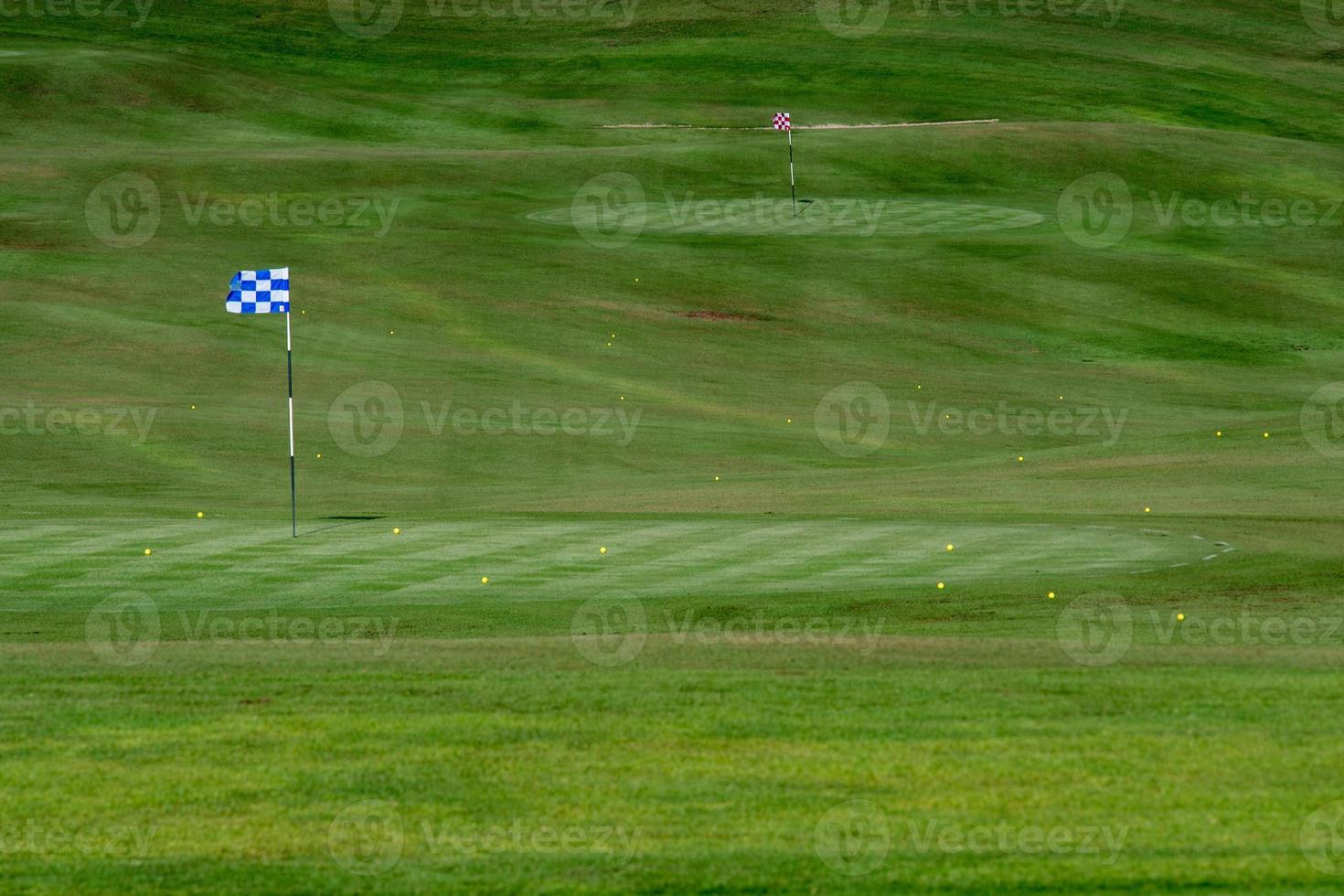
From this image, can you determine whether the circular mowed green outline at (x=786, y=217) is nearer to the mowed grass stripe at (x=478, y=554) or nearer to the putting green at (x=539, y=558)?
the mowed grass stripe at (x=478, y=554)

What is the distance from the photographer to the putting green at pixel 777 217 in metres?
67.9

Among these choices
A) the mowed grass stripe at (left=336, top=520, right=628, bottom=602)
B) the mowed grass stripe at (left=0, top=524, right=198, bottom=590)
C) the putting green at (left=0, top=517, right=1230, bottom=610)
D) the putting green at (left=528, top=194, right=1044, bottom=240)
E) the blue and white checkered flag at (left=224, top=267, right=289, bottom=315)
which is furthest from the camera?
the putting green at (left=528, top=194, right=1044, bottom=240)

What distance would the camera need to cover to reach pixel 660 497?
35469 millimetres

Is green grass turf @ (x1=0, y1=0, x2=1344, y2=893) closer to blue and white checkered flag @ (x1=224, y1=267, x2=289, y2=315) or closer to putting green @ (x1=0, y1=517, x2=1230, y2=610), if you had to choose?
putting green @ (x1=0, y1=517, x2=1230, y2=610)

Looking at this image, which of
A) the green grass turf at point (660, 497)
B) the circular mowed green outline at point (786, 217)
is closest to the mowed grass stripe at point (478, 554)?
the green grass turf at point (660, 497)

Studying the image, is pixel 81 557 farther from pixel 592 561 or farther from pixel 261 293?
pixel 592 561

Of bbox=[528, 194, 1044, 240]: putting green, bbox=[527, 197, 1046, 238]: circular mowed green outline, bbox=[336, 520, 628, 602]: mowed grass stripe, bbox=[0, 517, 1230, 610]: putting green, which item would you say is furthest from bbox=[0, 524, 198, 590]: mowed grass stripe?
bbox=[527, 197, 1046, 238]: circular mowed green outline

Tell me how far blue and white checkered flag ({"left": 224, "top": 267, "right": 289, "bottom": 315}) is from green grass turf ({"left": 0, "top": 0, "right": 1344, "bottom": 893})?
3.94 metres

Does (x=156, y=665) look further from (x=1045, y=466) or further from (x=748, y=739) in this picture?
(x=1045, y=466)

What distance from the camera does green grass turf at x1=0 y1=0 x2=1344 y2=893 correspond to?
12727 millimetres

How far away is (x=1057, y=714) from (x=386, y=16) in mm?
123988

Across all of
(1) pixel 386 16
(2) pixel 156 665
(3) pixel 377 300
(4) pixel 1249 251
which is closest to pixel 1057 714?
(2) pixel 156 665

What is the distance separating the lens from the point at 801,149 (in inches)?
3191

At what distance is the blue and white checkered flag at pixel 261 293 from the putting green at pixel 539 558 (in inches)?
156
